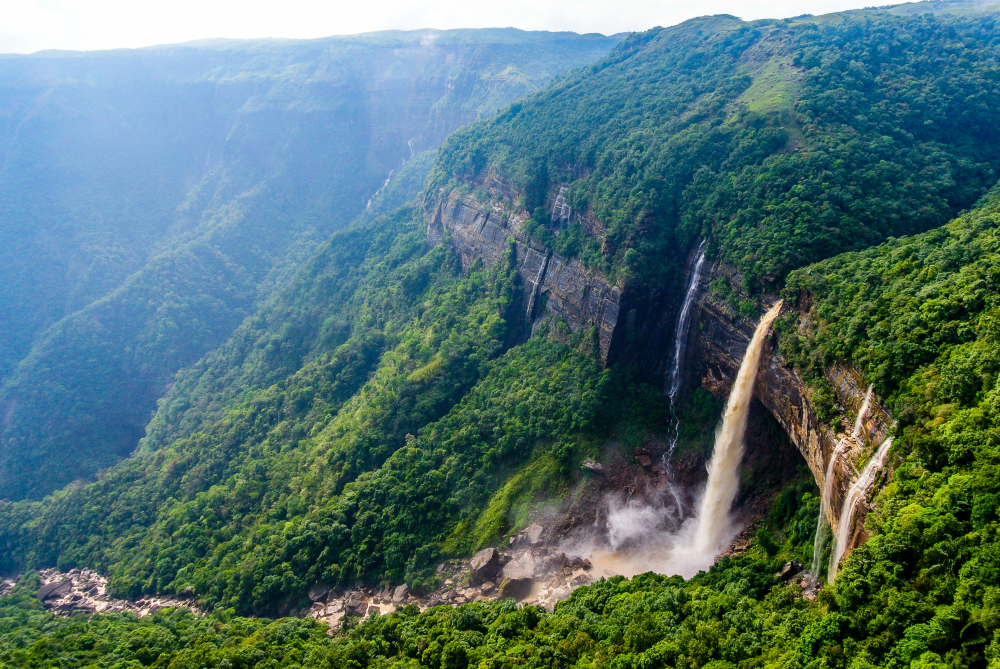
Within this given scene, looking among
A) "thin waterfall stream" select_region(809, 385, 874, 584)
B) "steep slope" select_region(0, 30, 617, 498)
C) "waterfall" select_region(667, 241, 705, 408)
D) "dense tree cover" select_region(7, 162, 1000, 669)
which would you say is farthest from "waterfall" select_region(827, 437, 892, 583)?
"steep slope" select_region(0, 30, 617, 498)

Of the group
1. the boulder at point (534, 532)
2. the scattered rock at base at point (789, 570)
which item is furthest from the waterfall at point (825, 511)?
the boulder at point (534, 532)

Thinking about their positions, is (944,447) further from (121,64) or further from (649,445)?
(121,64)

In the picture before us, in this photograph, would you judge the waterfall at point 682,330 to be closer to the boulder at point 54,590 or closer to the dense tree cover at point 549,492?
the dense tree cover at point 549,492

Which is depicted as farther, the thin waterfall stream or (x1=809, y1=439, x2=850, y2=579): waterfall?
(x1=809, y1=439, x2=850, y2=579): waterfall

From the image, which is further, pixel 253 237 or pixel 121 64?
pixel 121 64

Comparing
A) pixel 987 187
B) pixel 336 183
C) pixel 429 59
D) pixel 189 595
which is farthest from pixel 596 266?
pixel 429 59

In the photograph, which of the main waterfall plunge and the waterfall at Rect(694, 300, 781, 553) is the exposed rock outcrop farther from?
the waterfall at Rect(694, 300, 781, 553)
